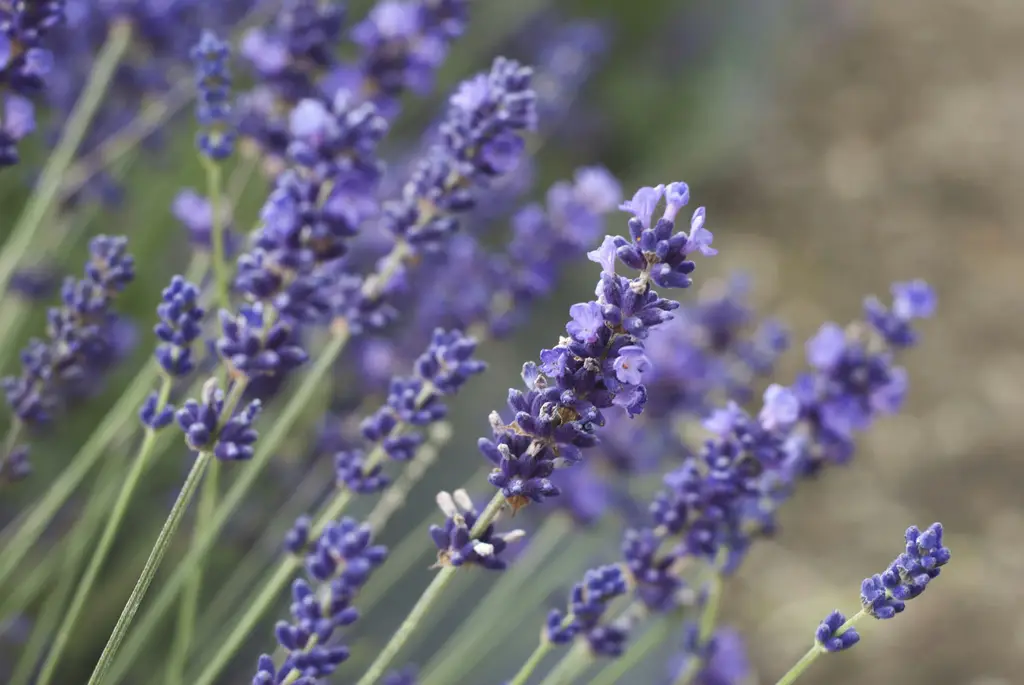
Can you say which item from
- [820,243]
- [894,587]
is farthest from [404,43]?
[820,243]

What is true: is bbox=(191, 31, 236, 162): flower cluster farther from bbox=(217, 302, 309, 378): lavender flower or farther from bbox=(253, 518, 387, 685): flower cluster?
bbox=(253, 518, 387, 685): flower cluster

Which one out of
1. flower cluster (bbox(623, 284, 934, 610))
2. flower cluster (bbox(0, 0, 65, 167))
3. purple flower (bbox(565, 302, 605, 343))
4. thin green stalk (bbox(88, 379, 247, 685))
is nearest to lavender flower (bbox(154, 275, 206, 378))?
thin green stalk (bbox(88, 379, 247, 685))

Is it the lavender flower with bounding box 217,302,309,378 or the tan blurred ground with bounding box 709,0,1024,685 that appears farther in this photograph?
the tan blurred ground with bounding box 709,0,1024,685

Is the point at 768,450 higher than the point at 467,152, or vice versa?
the point at 467,152

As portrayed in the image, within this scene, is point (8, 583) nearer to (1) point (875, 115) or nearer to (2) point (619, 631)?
(2) point (619, 631)

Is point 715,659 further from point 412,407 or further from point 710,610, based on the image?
point 412,407
